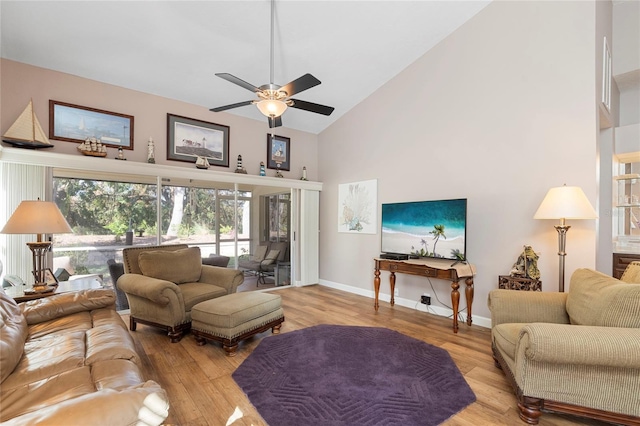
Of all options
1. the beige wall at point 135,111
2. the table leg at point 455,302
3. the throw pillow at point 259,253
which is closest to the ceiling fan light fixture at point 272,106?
the beige wall at point 135,111

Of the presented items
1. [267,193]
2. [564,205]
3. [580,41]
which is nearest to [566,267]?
[564,205]

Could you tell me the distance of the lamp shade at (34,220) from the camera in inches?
93.4

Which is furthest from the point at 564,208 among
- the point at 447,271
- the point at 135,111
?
the point at 135,111

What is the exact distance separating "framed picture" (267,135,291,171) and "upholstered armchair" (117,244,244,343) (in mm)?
2239

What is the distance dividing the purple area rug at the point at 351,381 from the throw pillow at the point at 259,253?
84.8 inches

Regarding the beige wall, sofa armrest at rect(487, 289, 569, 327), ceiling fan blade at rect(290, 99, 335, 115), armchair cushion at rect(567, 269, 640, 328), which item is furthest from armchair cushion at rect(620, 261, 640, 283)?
the beige wall

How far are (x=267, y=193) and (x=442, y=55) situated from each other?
3.38 meters

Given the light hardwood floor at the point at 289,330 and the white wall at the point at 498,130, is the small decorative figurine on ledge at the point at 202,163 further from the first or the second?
the white wall at the point at 498,130

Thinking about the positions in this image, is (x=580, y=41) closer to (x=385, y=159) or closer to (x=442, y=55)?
(x=442, y=55)

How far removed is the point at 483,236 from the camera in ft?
11.8

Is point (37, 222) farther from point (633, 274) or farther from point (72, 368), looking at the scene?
point (633, 274)

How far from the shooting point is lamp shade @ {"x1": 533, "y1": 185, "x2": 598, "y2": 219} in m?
2.59

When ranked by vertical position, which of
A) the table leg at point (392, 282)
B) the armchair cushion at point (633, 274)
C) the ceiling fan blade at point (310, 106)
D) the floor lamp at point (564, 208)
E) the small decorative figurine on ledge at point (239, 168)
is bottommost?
the table leg at point (392, 282)

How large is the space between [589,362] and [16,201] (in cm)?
513
